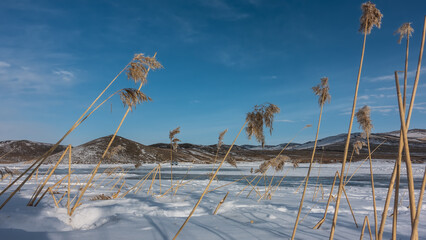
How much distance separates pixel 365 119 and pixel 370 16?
2.93 ft

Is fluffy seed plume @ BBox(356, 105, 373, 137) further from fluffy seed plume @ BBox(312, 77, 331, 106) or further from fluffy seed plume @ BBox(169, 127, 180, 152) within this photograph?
fluffy seed plume @ BBox(169, 127, 180, 152)

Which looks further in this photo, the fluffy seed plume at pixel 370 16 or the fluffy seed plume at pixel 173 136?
the fluffy seed plume at pixel 173 136

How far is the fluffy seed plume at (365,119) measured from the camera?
2033mm

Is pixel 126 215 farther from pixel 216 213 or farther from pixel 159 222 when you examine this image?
pixel 216 213

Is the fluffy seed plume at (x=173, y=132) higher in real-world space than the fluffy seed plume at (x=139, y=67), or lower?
lower

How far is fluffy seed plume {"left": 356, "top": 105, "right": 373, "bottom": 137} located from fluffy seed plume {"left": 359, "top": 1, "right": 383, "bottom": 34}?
0.76 m

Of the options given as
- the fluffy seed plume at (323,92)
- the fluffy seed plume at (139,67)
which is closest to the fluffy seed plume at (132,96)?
the fluffy seed plume at (139,67)

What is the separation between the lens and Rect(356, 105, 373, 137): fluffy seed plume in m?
2.03

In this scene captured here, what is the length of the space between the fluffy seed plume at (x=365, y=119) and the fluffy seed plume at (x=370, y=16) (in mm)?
763

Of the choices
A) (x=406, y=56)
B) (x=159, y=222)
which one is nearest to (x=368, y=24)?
(x=406, y=56)

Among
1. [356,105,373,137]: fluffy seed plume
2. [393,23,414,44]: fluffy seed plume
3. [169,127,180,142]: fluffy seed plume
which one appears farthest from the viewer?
[169,127,180,142]: fluffy seed plume

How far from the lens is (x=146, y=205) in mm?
3059

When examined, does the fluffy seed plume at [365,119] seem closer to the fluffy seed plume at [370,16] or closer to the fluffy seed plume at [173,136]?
the fluffy seed plume at [370,16]

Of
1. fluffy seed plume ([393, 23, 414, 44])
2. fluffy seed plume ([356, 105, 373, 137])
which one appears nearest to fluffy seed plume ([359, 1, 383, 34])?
fluffy seed plume ([393, 23, 414, 44])
